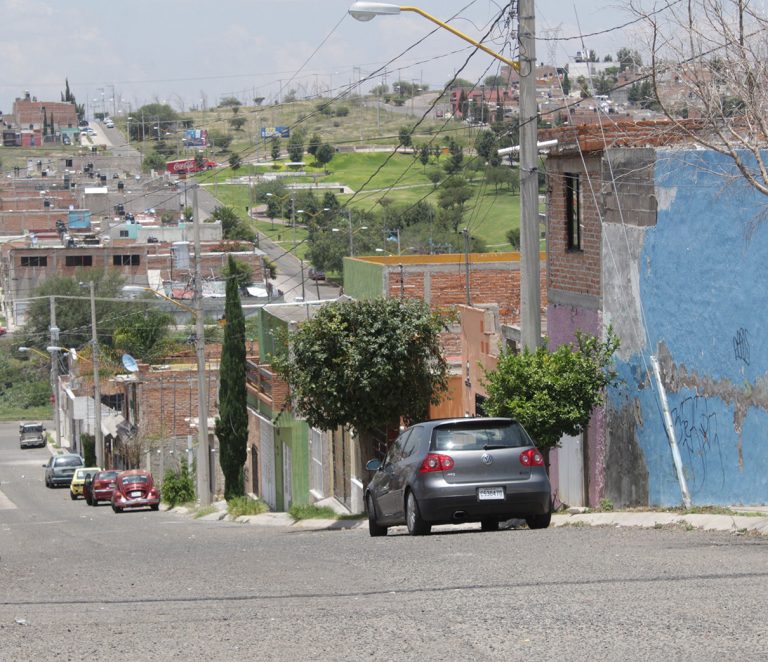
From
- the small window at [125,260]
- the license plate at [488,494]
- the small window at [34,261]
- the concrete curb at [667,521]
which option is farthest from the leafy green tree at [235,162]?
the license plate at [488,494]

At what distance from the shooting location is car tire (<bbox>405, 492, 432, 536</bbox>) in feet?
56.1

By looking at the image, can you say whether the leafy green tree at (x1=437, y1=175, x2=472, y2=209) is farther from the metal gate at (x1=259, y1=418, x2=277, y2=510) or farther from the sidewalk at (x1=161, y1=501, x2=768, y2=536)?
the sidewalk at (x1=161, y1=501, x2=768, y2=536)

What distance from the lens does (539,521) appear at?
17.5 m

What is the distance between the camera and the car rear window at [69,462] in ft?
210

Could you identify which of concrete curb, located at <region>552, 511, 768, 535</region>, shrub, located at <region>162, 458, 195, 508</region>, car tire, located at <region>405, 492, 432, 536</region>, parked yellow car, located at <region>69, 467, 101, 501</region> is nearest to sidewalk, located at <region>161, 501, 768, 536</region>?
concrete curb, located at <region>552, 511, 768, 535</region>

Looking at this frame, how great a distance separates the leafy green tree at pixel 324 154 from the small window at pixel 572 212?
158321mm

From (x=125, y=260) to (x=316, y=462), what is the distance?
89.6 metres

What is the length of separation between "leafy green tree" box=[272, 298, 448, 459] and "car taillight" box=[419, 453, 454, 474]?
8945 millimetres

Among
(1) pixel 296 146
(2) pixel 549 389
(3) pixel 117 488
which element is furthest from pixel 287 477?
(1) pixel 296 146

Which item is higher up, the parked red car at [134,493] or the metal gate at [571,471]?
the metal gate at [571,471]

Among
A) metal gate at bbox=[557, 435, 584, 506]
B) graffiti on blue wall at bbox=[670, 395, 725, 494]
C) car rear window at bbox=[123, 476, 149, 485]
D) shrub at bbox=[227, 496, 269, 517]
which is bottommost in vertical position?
car rear window at bbox=[123, 476, 149, 485]

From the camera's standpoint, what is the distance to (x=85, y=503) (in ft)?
171

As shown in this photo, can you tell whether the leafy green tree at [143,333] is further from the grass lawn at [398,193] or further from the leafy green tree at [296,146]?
the leafy green tree at [296,146]

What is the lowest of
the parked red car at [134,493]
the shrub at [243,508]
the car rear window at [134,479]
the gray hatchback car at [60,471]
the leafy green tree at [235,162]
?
the gray hatchback car at [60,471]
